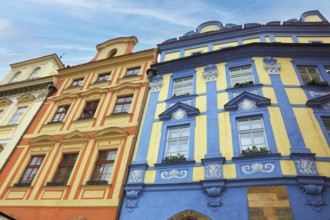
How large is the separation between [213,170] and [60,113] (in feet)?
33.3

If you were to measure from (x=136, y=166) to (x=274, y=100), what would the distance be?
6.28 metres

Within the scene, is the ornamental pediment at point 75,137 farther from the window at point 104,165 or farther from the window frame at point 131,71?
the window frame at point 131,71

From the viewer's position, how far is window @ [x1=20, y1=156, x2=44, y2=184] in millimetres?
10457

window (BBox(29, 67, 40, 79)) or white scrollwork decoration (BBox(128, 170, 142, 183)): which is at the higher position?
window (BBox(29, 67, 40, 79))

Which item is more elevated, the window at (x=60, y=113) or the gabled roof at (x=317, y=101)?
the window at (x=60, y=113)

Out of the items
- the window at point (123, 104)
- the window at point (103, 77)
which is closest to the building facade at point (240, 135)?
the window at point (123, 104)

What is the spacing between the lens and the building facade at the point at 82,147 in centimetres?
873

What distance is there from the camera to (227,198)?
6.87 m

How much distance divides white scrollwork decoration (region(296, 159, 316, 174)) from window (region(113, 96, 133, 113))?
8143 mm

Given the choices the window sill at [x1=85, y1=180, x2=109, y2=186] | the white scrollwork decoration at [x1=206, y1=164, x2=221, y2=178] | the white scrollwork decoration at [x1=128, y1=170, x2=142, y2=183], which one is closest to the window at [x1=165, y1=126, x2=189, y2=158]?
the white scrollwork decoration at [x1=206, y1=164, x2=221, y2=178]

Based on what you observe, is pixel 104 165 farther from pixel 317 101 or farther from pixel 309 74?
pixel 309 74

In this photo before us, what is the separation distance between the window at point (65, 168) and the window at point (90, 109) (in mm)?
2497

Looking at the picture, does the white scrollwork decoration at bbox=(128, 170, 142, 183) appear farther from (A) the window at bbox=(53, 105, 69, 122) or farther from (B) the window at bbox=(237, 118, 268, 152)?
(A) the window at bbox=(53, 105, 69, 122)

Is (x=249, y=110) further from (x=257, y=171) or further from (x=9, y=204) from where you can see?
(x=9, y=204)
